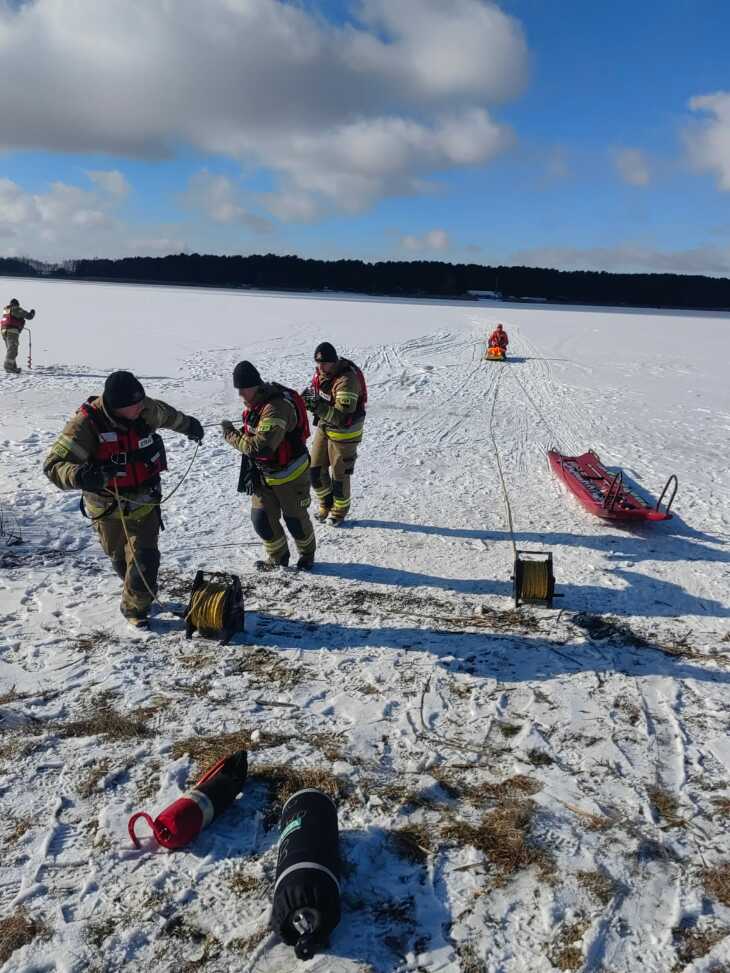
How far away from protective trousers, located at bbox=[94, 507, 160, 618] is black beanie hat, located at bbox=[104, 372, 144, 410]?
0.93 m

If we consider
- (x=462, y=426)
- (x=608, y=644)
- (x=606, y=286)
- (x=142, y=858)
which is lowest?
(x=142, y=858)

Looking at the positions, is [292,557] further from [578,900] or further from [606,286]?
[606,286]

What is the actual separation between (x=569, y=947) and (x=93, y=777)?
2.51 metres

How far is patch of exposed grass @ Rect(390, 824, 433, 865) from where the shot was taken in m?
3.10

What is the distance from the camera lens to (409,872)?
9.91 feet

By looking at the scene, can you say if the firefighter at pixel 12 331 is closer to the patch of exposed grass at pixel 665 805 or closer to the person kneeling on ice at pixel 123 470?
the person kneeling on ice at pixel 123 470

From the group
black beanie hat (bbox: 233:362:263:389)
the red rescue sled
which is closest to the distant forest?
the red rescue sled

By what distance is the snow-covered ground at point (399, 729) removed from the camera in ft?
9.15

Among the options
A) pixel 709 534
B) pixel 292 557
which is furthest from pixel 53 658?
pixel 709 534

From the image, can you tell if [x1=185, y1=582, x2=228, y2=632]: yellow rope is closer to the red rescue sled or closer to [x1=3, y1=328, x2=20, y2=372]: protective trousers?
the red rescue sled

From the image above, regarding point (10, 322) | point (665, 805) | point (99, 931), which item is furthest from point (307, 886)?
point (10, 322)

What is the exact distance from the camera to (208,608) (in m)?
4.82

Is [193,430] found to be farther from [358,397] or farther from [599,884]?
[599,884]

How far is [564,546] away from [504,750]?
347 cm
